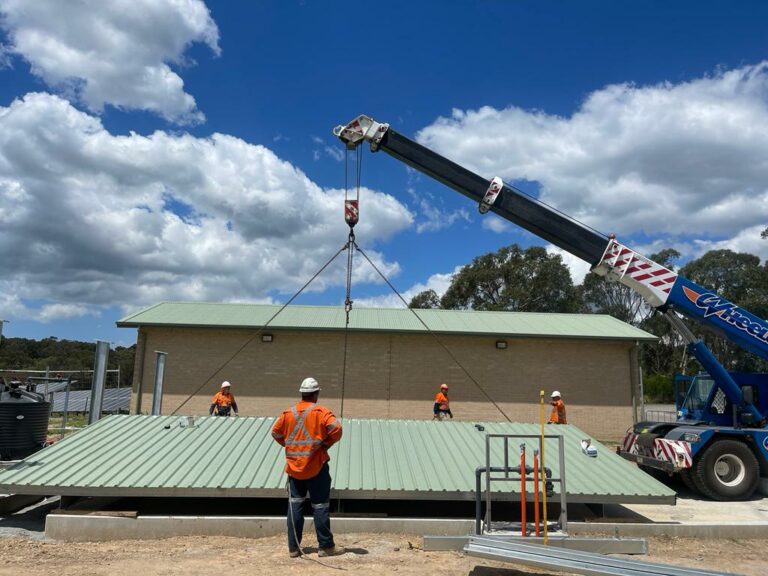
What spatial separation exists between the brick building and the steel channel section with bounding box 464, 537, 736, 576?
13128 mm

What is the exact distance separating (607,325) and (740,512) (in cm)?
1203

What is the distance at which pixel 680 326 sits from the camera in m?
11.0

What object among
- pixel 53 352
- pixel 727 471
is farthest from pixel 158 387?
pixel 53 352

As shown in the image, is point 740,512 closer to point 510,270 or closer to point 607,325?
point 607,325

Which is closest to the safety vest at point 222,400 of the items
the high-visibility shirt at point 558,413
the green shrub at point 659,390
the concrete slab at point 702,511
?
the high-visibility shirt at point 558,413

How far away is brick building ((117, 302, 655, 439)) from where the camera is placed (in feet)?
61.8

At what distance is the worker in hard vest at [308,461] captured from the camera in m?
6.08

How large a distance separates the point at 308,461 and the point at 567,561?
→ 266 centimetres

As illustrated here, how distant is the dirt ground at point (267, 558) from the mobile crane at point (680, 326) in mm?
3346

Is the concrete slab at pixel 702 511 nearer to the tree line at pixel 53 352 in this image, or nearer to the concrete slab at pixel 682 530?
the concrete slab at pixel 682 530

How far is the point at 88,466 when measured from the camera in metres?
7.70

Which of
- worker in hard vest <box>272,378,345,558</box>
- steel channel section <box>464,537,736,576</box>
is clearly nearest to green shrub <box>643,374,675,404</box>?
steel channel section <box>464,537,736,576</box>

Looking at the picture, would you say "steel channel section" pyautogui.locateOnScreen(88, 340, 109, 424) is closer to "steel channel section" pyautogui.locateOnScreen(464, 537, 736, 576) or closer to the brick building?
"steel channel section" pyautogui.locateOnScreen(464, 537, 736, 576)

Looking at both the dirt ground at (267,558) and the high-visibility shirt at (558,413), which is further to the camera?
the high-visibility shirt at (558,413)
